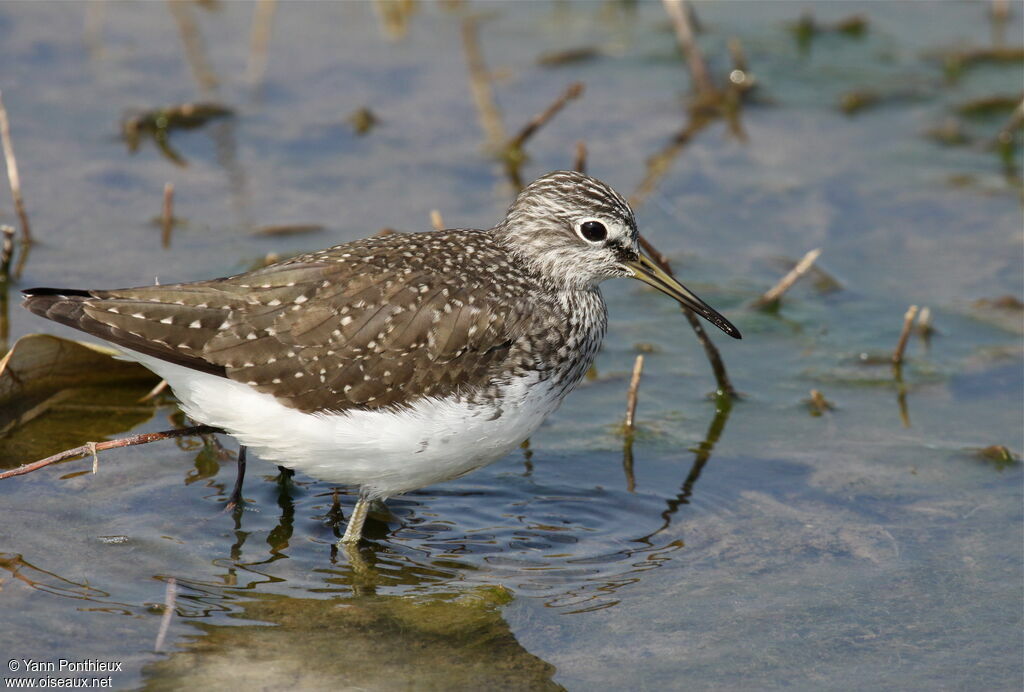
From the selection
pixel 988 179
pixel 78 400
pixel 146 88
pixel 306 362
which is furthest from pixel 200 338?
pixel 988 179

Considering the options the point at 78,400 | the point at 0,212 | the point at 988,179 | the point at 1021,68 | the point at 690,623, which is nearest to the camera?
the point at 690,623

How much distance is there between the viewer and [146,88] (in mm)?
14391

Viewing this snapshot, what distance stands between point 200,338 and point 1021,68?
11.7 meters

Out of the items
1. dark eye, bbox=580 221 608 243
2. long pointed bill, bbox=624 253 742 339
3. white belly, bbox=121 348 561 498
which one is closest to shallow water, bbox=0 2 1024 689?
white belly, bbox=121 348 561 498

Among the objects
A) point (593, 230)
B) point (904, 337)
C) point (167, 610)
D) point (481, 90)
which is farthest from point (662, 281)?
point (481, 90)

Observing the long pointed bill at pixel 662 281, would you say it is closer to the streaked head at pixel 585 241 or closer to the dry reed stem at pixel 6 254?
the streaked head at pixel 585 241

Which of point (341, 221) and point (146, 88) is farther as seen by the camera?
point (146, 88)

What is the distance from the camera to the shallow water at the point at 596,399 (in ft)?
24.0

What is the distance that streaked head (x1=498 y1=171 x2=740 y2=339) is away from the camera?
860 cm

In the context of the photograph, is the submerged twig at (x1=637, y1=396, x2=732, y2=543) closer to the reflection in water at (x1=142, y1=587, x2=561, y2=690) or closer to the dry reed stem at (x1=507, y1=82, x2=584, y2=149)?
the reflection in water at (x1=142, y1=587, x2=561, y2=690)

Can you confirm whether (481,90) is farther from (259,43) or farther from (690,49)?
(259,43)

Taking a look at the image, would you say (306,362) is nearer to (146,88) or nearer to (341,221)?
(341,221)

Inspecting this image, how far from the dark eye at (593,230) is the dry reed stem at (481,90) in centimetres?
518

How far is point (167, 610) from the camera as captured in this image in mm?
7203
